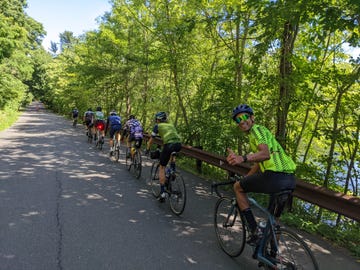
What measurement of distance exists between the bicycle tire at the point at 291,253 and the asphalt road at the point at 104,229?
56 centimetres

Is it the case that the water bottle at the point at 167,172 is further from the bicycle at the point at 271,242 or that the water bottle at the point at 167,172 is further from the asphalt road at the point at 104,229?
the bicycle at the point at 271,242

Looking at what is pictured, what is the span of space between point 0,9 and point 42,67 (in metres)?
45.7

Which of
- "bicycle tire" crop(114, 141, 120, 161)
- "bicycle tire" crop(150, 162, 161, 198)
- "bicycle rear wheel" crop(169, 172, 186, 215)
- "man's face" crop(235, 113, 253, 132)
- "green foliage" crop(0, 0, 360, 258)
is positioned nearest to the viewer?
"man's face" crop(235, 113, 253, 132)

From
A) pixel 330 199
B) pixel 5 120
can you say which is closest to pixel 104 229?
pixel 330 199

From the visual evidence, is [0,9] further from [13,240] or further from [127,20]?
[13,240]

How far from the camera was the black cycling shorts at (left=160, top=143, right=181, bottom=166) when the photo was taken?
6.24 metres

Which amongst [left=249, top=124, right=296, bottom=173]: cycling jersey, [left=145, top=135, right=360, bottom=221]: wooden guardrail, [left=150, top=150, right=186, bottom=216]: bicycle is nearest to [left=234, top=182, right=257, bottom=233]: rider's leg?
[left=249, top=124, right=296, bottom=173]: cycling jersey

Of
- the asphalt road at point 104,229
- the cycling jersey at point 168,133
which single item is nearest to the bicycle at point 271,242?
the asphalt road at point 104,229

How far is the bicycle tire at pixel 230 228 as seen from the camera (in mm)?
4016

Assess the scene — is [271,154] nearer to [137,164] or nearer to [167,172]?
[167,172]

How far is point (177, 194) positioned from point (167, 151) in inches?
39.3

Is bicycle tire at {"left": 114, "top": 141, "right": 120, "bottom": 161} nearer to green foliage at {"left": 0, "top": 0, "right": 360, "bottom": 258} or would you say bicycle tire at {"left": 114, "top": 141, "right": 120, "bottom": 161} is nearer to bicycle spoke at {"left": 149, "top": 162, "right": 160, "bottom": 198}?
green foliage at {"left": 0, "top": 0, "right": 360, "bottom": 258}

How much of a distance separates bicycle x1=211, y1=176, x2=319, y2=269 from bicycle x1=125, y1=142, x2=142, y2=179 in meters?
4.52

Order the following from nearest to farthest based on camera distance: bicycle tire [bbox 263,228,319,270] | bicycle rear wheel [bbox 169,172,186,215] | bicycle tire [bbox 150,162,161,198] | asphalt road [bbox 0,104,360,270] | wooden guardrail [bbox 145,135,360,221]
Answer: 1. bicycle tire [bbox 263,228,319,270]
2. asphalt road [bbox 0,104,360,270]
3. wooden guardrail [bbox 145,135,360,221]
4. bicycle rear wheel [bbox 169,172,186,215]
5. bicycle tire [bbox 150,162,161,198]
